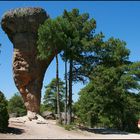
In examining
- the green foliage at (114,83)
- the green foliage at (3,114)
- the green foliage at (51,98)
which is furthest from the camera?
the green foliage at (51,98)

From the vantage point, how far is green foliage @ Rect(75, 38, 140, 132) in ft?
123

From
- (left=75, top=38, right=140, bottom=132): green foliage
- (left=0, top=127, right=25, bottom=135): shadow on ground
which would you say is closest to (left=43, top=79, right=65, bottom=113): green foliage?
(left=75, top=38, right=140, bottom=132): green foliage

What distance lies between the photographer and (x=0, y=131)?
25828mm

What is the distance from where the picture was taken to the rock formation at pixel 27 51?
132 feet

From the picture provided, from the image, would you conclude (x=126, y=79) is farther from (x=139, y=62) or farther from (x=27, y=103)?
(x=27, y=103)

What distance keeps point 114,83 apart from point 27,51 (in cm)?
1093

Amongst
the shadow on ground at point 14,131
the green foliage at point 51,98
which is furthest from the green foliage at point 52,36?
the green foliage at point 51,98

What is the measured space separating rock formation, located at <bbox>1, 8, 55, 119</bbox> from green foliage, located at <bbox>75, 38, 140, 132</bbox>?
6174 millimetres

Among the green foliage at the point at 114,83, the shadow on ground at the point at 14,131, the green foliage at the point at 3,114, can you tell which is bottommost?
the shadow on ground at the point at 14,131

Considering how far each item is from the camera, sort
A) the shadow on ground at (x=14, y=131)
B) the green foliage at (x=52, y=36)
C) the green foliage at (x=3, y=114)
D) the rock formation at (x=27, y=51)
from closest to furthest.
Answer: the green foliage at (x=3, y=114) → the shadow on ground at (x=14, y=131) → the green foliage at (x=52, y=36) → the rock formation at (x=27, y=51)

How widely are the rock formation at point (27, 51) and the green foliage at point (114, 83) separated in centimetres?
617

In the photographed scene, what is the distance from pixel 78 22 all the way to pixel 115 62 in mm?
6556

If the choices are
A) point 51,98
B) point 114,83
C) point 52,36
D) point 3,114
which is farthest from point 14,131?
point 51,98

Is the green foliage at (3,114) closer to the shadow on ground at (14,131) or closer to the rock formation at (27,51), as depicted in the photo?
the shadow on ground at (14,131)
